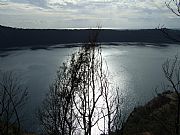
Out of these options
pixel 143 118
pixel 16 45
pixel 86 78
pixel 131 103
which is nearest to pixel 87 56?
pixel 86 78

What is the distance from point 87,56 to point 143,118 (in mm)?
16788

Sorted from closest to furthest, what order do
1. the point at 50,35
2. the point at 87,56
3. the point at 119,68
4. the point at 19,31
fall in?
the point at 87,56, the point at 119,68, the point at 19,31, the point at 50,35

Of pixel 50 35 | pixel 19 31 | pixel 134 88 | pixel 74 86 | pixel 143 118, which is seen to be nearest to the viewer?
pixel 74 86

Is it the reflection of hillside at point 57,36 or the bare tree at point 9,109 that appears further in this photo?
the reflection of hillside at point 57,36

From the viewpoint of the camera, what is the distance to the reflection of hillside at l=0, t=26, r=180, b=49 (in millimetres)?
131500

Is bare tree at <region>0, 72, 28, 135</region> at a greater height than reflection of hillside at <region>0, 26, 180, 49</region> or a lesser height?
lesser

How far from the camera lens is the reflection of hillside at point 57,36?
431 feet

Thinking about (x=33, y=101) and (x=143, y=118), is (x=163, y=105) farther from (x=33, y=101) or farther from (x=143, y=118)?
(x=33, y=101)

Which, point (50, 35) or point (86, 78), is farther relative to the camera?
point (50, 35)

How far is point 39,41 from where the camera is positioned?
140 metres

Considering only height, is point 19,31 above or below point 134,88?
above

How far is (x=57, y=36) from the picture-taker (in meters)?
152

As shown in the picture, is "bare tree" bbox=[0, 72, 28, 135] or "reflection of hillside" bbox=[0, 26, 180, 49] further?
"reflection of hillside" bbox=[0, 26, 180, 49]

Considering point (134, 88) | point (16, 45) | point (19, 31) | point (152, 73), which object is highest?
point (19, 31)
